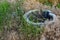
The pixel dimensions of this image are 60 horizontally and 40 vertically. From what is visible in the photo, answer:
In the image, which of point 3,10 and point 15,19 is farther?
point 3,10

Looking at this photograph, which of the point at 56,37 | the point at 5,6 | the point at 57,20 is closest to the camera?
the point at 56,37

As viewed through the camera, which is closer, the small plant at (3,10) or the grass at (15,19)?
the grass at (15,19)

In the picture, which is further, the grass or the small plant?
the small plant

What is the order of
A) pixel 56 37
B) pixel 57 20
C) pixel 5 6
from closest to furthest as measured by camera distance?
pixel 56 37 < pixel 57 20 < pixel 5 6

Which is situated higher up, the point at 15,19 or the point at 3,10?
the point at 3,10

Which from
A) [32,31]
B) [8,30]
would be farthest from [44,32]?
[8,30]

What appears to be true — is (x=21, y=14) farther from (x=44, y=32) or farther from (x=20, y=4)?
(x=44, y=32)

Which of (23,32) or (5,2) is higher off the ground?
(5,2)

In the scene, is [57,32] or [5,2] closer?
[57,32]

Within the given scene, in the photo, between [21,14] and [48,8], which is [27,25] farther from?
[48,8]
